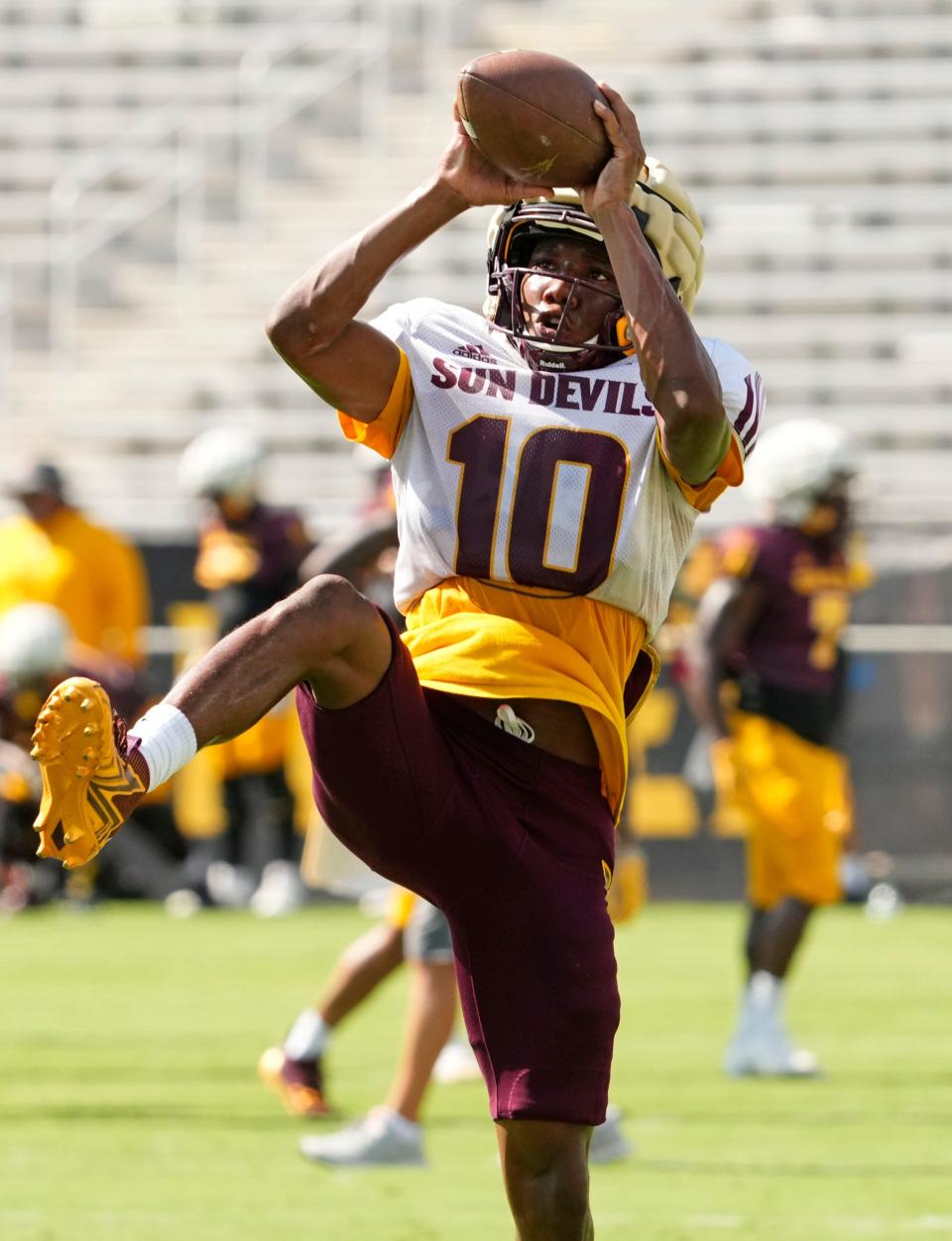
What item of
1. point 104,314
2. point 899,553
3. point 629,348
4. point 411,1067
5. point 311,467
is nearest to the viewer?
point 629,348

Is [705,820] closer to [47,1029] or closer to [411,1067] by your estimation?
[47,1029]

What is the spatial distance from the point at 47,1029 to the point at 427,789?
4.88 metres

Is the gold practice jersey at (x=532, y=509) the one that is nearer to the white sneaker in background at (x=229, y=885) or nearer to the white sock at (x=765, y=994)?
the white sock at (x=765, y=994)

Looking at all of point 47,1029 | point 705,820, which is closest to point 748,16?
point 705,820

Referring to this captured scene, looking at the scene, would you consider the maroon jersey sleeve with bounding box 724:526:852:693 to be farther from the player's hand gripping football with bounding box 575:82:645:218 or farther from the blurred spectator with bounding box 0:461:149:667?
the blurred spectator with bounding box 0:461:149:667

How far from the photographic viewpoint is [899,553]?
41.8ft

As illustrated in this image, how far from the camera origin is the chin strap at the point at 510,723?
372 cm

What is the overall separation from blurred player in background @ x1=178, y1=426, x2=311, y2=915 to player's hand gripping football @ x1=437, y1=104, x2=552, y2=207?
27.3 ft

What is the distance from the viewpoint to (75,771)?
10.5 feet

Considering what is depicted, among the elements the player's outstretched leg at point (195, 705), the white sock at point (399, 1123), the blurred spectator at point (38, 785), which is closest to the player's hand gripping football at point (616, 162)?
the player's outstretched leg at point (195, 705)

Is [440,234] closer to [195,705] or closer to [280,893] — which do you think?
→ [280,893]

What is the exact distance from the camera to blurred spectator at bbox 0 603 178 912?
10.5m

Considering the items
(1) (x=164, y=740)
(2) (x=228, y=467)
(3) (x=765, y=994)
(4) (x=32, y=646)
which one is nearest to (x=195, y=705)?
(1) (x=164, y=740)

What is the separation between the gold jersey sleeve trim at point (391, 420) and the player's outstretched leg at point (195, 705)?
44 cm
